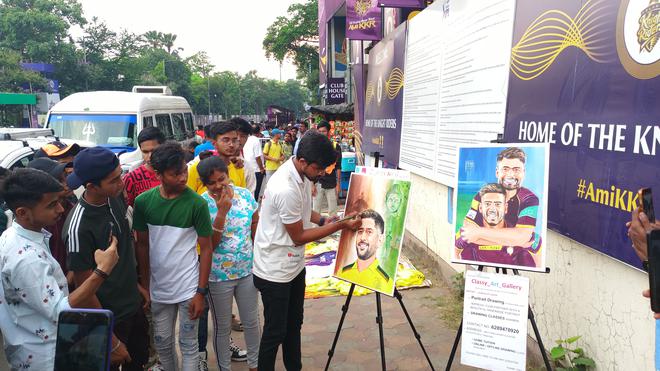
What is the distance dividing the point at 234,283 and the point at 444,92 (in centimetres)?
347

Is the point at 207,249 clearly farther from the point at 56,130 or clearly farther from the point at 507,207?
the point at 56,130

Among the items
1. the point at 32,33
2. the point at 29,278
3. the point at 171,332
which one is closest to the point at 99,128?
the point at 171,332

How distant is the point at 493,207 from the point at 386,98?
576cm

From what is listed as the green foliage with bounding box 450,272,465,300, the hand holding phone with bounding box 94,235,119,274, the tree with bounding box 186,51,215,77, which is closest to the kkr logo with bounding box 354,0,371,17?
the green foliage with bounding box 450,272,465,300

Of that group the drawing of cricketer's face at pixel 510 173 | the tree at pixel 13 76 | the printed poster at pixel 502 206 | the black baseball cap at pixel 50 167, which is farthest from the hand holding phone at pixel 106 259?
the tree at pixel 13 76

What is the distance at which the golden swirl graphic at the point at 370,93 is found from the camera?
9.47 metres

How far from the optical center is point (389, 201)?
303cm

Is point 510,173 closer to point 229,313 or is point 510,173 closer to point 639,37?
point 639,37

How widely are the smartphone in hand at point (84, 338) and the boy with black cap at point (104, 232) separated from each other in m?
0.91

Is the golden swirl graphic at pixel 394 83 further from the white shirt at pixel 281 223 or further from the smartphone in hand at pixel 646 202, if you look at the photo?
the smartphone in hand at pixel 646 202

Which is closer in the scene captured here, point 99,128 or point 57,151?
point 57,151

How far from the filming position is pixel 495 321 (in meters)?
2.68

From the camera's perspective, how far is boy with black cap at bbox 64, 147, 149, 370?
91.7 inches

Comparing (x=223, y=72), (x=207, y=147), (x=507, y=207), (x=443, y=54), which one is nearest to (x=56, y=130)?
(x=207, y=147)
